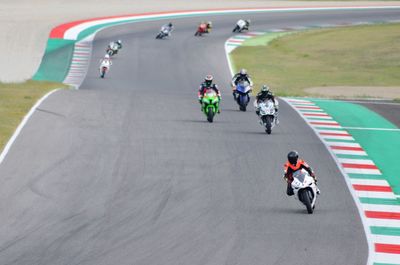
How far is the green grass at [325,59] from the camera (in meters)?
53.0

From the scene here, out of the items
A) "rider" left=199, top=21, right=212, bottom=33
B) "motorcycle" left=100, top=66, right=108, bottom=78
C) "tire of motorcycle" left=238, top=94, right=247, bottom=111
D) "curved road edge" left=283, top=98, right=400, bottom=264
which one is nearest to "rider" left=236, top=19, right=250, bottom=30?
"rider" left=199, top=21, right=212, bottom=33

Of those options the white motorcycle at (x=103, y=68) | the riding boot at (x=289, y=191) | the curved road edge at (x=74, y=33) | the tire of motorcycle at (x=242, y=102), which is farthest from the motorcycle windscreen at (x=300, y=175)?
the white motorcycle at (x=103, y=68)

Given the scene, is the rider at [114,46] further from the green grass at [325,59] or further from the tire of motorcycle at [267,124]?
the tire of motorcycle at [267,124]

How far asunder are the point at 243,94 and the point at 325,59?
2604 cm

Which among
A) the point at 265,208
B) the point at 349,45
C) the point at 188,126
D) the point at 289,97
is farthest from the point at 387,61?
the point at 265,208

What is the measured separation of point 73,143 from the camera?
27703mm

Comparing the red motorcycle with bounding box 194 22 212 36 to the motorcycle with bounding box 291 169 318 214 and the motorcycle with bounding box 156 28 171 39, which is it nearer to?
the motorcycle with bounding box 156 28 171 39

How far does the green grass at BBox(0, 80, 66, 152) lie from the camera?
95.6 feet

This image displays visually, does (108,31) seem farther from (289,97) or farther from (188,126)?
(188,126)

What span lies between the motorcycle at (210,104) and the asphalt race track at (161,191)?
1.45 ft

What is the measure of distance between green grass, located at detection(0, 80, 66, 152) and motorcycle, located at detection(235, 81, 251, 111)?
7705 millimetres

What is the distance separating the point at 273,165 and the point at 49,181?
6446 millimetres

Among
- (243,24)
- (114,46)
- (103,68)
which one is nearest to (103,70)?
(103,68)

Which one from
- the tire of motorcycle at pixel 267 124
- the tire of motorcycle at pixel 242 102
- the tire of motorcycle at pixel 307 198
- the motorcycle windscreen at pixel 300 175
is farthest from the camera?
the tire of motorcycle at pixel 242 102
